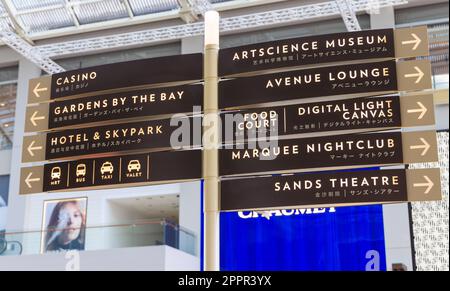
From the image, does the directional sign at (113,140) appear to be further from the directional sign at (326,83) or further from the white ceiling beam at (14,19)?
the white ceiling beam at (14,19)

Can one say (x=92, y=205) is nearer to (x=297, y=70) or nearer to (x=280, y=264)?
(x=280, y=264)

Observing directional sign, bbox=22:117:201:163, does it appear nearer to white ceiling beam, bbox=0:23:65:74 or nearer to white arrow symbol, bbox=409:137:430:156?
white arrow symbol, bbox=409:137:430:156

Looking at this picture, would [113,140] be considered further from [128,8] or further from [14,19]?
Answer: [14,19]

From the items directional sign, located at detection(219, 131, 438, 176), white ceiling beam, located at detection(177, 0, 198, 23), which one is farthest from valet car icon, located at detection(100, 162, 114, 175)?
white ceiling beam, located at detection(177, 0, 198, 23)

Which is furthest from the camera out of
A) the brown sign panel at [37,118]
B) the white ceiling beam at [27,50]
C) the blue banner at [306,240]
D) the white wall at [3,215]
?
the white wall at [3,215]

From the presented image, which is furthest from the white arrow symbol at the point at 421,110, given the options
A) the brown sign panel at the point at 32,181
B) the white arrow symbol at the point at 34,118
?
the white arrow symbol at the point at 34,118

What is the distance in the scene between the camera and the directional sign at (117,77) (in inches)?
253

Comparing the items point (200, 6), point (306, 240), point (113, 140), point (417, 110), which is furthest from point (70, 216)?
point (417, 110)

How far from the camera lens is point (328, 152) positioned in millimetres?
5863

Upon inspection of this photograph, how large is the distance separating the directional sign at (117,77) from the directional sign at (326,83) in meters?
0.46

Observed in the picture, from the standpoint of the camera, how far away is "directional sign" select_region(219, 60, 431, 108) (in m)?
5.96

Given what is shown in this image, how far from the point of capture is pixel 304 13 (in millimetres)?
22078
